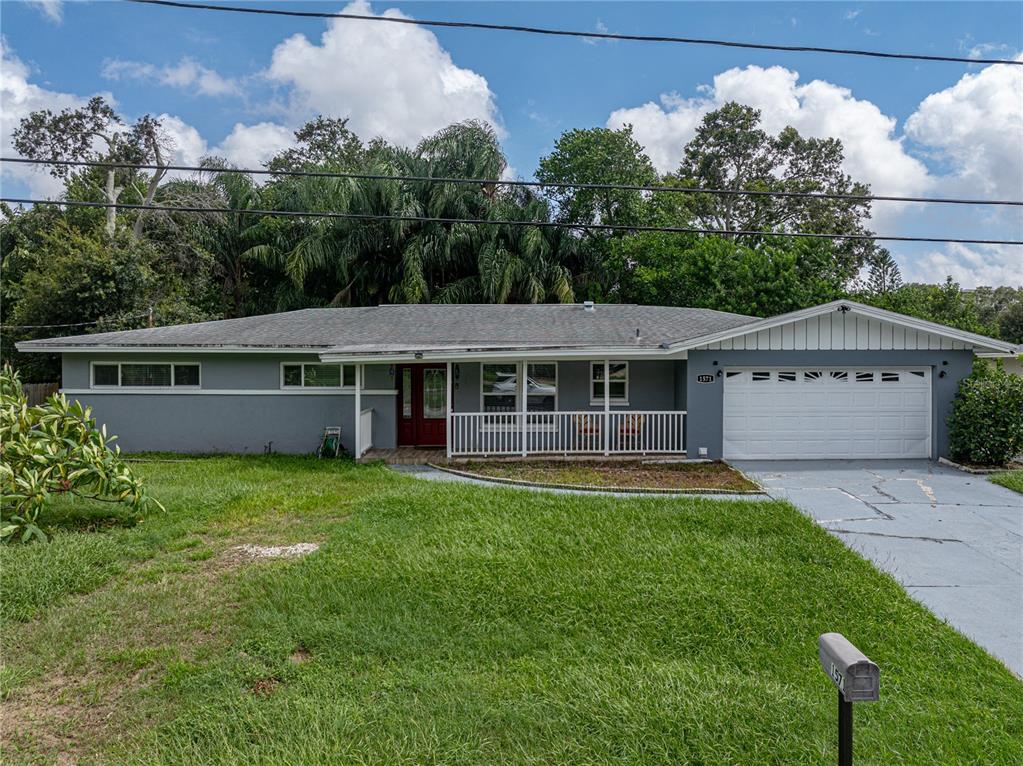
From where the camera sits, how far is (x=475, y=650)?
4.02 metres

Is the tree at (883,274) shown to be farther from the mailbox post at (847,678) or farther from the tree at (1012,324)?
the mailbox post at (847,678)

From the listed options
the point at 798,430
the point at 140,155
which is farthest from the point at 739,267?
the point at 140,155

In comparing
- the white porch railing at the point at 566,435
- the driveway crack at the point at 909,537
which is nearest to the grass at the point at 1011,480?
the driveway crack at the point at 909,537

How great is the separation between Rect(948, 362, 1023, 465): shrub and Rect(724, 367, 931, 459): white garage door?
1.82 ft

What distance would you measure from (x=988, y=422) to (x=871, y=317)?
2719mm

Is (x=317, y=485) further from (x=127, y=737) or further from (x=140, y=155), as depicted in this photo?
(x=140, y=155)

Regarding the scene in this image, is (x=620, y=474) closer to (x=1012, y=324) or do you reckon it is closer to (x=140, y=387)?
(x=140, y=387)

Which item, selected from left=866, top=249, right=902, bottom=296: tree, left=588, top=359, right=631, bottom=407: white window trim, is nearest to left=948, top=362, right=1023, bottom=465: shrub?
left=588, top=359, right=631, bottom=407: white window trim

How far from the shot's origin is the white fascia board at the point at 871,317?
11.0m

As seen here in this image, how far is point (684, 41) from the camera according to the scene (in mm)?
5828

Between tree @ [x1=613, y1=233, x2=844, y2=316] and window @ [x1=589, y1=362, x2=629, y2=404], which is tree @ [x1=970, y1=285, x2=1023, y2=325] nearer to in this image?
tree @ [x1=613, y1=233, x2=844, y2=316]

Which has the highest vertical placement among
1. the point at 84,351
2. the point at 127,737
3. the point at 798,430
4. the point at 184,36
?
the point at 184,36

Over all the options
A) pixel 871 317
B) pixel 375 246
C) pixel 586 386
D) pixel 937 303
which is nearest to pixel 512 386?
pixel 586 386

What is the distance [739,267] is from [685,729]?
21195 millimetres
